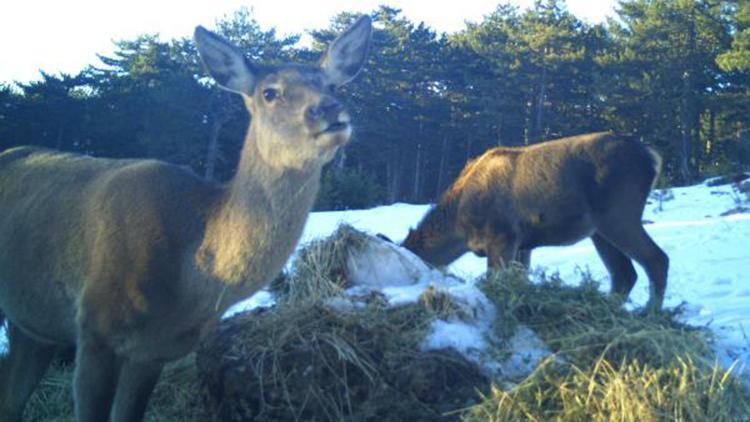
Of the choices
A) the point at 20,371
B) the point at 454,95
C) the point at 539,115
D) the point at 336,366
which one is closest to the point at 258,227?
the point at 336,366

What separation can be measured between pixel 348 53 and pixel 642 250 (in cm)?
559

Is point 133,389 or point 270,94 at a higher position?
point 270,94

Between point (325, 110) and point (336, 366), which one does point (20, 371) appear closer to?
point (336, 366)

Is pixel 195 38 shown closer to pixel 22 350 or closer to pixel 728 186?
pixel 22 350

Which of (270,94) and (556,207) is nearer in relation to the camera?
(270,94)

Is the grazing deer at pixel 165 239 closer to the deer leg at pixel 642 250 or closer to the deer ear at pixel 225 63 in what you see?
the deer ear at pixel 225 63

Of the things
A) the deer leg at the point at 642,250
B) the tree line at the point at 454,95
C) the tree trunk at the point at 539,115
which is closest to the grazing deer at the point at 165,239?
the deer leg at the point at 642,250

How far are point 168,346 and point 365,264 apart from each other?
297 cm

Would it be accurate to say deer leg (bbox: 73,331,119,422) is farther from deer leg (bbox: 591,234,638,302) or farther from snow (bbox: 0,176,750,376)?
deer leg (bbox: 591,234,638,302)

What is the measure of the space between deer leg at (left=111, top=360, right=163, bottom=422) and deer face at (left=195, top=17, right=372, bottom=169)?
4.99ft

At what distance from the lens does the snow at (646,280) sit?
5.38m

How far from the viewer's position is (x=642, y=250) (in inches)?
374

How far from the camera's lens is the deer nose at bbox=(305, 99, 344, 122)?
14.3 ft

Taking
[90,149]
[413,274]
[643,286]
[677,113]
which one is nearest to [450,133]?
[677,113]
